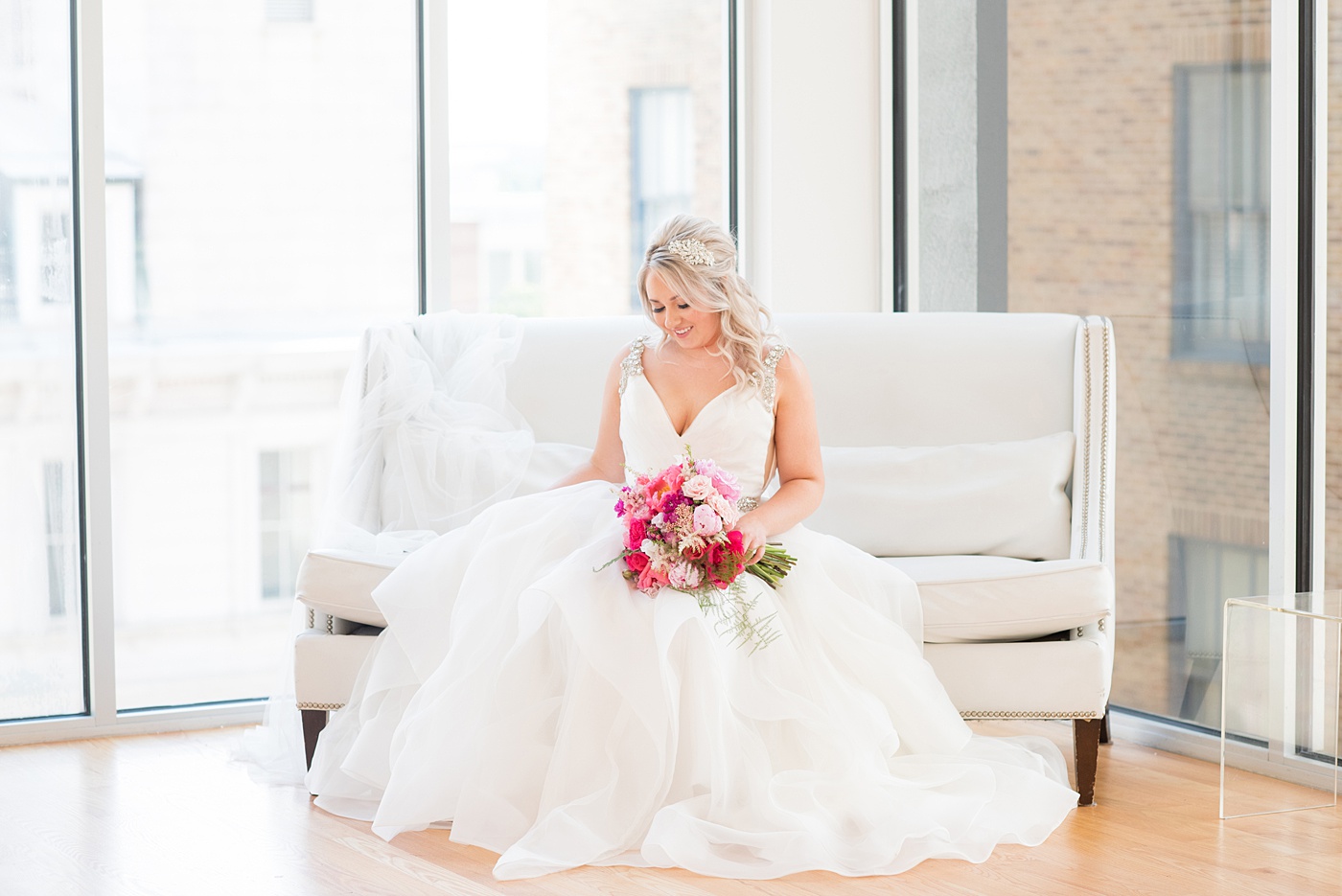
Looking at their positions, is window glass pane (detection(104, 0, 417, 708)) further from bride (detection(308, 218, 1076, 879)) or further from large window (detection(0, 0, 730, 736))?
bride (detection(308, 218, 1076, 879))

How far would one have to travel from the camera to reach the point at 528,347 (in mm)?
3850

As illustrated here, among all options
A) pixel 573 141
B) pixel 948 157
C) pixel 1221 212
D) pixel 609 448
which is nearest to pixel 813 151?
pixel 948 157

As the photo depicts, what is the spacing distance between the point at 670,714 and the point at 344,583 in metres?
0.90

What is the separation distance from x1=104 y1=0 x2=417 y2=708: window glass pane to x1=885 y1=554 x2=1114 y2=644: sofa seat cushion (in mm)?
2099

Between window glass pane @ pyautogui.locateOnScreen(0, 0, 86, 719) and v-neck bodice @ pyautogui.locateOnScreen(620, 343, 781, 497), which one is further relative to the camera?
window glass pane @ pyautogui.locateOnScreen(0, 0, 86, 719)

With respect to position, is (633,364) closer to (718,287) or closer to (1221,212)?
(718,287)

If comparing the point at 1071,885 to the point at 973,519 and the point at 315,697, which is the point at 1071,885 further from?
the point at 315,697

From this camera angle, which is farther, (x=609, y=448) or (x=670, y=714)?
(x=609, y=448)

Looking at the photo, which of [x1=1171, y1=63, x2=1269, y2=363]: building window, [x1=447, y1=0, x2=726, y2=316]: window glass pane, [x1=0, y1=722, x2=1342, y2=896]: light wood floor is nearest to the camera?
[x1=0, y1=722, x2=1342, y2=896]: light wood floor

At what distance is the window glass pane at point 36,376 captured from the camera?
3.82m

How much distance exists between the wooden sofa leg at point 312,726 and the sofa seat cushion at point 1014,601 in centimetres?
141

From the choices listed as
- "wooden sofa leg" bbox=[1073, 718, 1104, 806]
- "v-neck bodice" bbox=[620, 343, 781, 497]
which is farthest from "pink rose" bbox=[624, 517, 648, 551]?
"wooden sofa leg" bbox=[1073, 718, 1104, 806]

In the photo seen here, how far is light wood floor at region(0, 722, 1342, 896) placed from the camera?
2.54 m

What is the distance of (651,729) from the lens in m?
2.65
